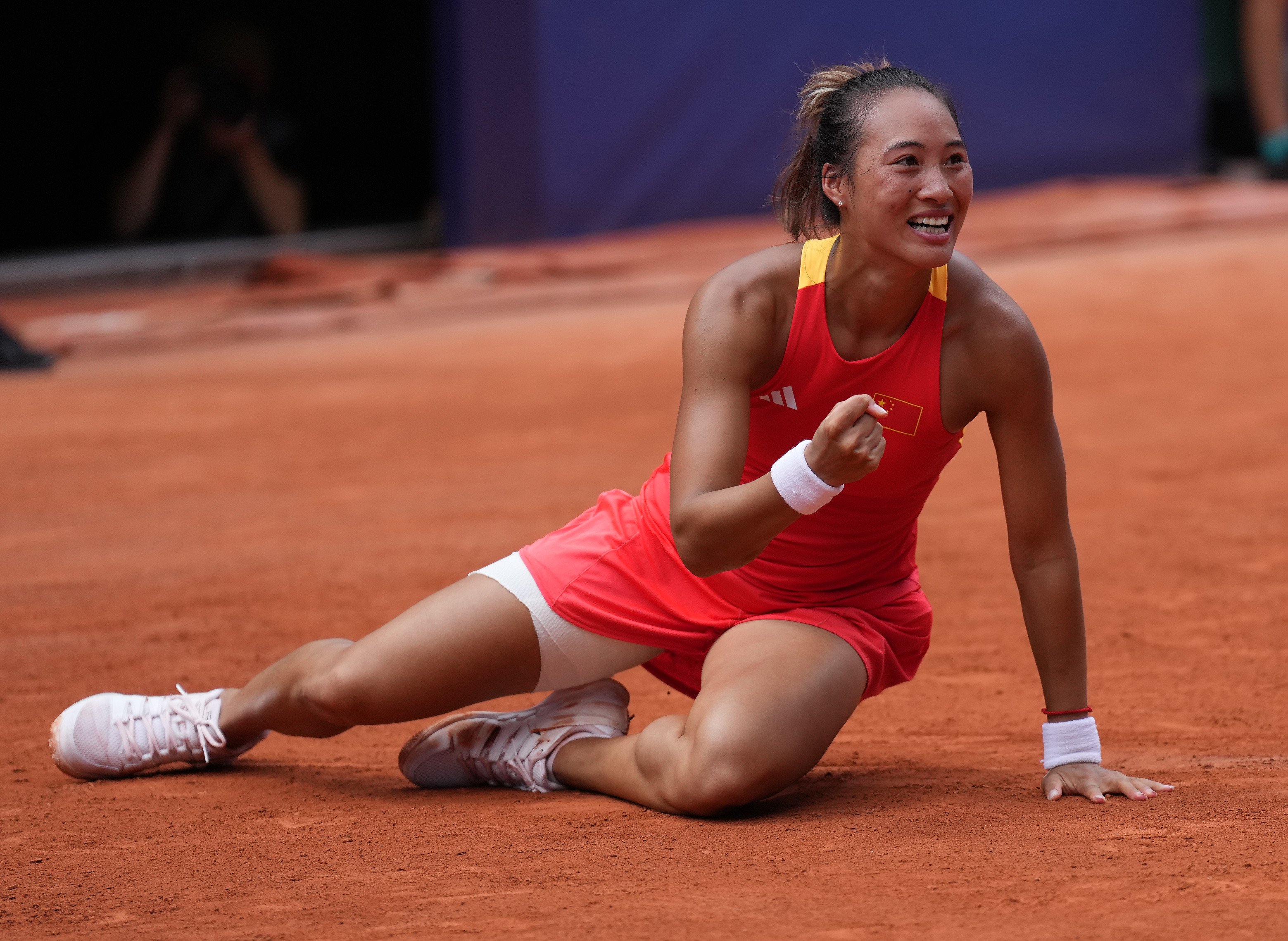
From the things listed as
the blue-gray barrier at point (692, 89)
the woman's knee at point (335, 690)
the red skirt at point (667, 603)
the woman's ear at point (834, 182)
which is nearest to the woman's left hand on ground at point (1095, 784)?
the red skirt at point (667, 603)

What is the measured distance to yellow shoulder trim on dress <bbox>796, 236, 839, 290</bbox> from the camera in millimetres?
2455

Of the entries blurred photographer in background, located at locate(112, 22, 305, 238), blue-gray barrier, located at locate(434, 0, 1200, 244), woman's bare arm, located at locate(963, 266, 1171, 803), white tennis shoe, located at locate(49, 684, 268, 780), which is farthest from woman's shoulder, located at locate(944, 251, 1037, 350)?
blurred photographer in background, located at locate(112, 22, 305, 238)

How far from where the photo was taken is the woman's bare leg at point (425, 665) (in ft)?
8.38

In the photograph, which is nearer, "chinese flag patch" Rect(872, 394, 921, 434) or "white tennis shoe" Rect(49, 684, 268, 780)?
"chinese flag patch" Rect(872, 394, 921, 434)

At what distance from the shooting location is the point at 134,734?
2723mm

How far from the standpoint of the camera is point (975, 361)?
8.02 feet

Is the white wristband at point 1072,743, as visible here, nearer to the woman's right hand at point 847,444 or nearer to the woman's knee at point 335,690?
the woman's right hand at point 847,444

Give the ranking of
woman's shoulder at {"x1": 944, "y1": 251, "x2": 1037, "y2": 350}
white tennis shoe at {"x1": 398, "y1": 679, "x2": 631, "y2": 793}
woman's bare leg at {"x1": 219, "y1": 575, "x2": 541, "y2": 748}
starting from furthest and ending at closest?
1. white tennis shoe at {"x1": 398, "y1": 679, "x2": 631, "y2": 793}
2. woman's bare leg at {"x1": 219, "y1": 575, "x2": 541, "y2": 748}
3. woman's shoulder at {"x1": 944, "y1": 251, "x2": 1037, "y2": 350}

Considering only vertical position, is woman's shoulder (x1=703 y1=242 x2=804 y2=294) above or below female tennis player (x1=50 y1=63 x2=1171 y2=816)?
above

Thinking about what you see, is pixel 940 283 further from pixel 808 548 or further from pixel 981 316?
pixel 808 548

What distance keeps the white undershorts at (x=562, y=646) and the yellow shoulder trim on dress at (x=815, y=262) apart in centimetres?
65

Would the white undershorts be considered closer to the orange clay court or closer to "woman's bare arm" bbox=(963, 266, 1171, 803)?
the orange clay court

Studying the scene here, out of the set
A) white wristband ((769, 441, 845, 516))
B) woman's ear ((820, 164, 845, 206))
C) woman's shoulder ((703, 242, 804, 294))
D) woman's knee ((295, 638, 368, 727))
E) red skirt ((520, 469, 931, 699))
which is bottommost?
woman's knee ((295, 638, 368, 727))

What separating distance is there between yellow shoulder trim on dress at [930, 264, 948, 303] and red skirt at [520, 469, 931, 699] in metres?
0.52
